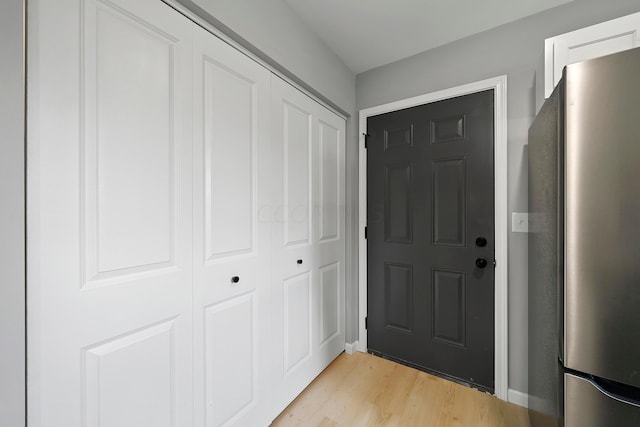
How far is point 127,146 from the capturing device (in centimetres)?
85

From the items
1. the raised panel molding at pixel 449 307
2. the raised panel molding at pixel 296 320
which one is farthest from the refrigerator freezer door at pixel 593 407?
the raised panel molding at pixel 296 320

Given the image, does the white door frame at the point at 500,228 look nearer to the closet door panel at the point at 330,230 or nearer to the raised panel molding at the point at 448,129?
the raised panel molding at the point at 448,129

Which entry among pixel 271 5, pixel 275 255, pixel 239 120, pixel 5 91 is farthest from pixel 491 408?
pixel 271 5

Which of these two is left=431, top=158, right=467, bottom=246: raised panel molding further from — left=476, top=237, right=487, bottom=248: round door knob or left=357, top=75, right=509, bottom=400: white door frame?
left=357, top=75, right=509, bottom=400: white door frame

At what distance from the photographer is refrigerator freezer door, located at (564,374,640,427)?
76 centimetres

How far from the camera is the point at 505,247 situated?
1620mm

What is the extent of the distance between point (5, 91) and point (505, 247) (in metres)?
2.26

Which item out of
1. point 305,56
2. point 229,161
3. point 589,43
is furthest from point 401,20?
point 229,161

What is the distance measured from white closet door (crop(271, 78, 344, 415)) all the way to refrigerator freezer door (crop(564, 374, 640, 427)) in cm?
126

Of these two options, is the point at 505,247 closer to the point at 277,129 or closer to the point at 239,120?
the point at 277,129

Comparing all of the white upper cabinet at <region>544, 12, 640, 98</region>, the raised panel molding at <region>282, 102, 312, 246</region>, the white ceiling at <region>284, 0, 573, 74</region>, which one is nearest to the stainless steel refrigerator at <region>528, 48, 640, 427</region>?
the white upper cabinet at <region>544, 12, 640, 98</region>

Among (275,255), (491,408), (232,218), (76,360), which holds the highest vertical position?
(232,218)

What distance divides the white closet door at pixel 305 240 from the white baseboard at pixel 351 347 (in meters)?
0.06

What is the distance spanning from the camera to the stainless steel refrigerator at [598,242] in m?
0.75
